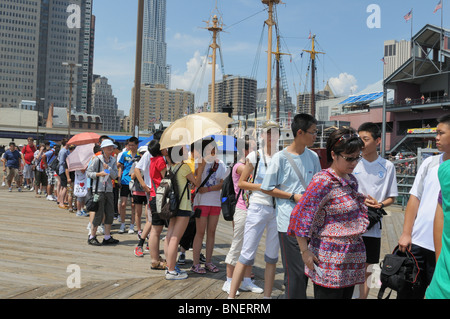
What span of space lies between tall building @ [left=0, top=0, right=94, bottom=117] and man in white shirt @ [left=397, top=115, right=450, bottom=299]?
13290 cm

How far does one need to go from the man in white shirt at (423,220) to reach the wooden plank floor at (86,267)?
64.3 inches

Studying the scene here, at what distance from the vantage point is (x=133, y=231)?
8141 mm

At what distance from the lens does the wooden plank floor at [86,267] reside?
4.46 m

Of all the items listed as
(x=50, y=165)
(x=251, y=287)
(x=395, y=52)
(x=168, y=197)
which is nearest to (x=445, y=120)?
(x=251, y=287)

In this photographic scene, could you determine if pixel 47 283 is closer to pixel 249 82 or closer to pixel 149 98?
pixel 249 82

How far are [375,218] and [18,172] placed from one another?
15849 millimetres

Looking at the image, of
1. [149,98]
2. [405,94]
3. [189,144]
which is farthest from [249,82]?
[189,144]

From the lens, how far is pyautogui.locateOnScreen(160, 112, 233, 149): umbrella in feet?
16.3

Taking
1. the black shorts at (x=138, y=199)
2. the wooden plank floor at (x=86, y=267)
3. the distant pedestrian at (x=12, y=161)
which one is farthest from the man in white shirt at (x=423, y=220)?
the distant pedestrian at (x=12, y=161)

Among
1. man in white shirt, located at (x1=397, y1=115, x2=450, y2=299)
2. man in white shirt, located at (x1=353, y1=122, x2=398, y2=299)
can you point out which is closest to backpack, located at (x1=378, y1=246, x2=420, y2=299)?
man in white shirt, located at (x1=397, y1=115, x2=450, y2=299)

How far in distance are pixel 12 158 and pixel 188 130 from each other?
521 inches

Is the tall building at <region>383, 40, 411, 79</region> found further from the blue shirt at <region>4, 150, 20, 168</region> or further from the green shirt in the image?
the green shirt

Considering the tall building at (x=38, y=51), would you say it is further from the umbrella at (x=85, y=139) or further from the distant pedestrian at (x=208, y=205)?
the distant pedestrian at (x=208, y=205)

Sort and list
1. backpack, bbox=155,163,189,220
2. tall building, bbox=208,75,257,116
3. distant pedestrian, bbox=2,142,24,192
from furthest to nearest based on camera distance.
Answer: tall building, bbox=208,75,257,116, distant pedestrian, bbox=2,142,24,192, backpack, bbox=155,163,189,220
